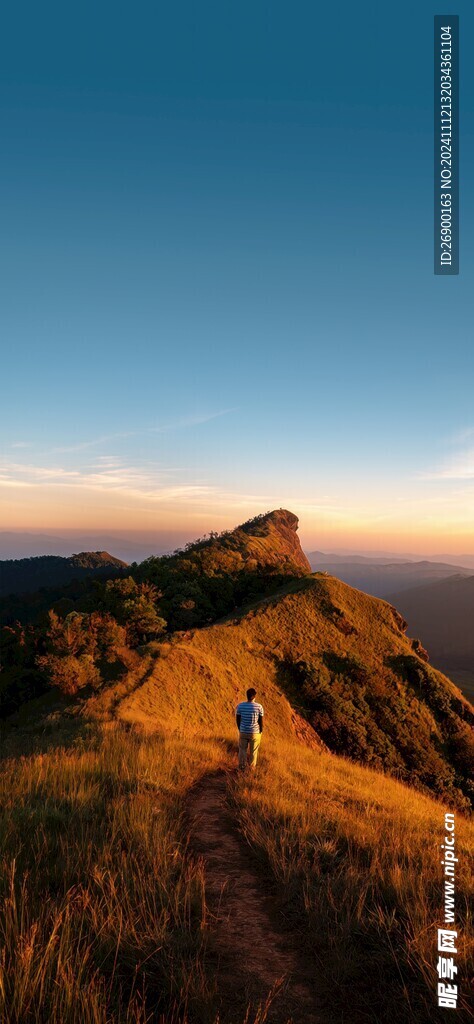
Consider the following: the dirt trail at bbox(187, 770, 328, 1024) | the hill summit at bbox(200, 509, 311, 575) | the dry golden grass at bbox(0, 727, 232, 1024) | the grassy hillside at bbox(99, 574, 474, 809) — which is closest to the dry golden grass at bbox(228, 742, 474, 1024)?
the dirt trail at bbox(187, 770, 328, 1024)

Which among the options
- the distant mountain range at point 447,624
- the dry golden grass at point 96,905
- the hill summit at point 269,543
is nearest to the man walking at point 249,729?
the dry golden grass at point 96,905

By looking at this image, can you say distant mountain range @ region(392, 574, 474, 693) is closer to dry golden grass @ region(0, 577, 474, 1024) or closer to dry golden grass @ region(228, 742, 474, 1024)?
dry golden grass @ region(0, 577, 474, 1024)

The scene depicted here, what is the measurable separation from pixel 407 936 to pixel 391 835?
2313mm

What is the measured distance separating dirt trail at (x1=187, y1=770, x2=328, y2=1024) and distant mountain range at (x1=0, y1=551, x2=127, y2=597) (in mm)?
102179

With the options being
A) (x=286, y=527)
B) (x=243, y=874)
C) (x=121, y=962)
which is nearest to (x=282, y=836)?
(x=243, y=874)

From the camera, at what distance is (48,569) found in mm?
116750

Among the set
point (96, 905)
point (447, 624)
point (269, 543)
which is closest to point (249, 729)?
point (96, 905)

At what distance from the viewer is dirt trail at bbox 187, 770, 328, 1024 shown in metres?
3.29

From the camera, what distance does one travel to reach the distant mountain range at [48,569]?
354ft

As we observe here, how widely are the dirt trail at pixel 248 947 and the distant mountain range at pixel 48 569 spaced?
10218 cm

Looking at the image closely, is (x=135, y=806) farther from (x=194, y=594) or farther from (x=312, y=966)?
(x=194, y=594)

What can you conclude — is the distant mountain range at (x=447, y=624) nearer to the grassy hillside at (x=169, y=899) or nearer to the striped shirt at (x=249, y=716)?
the striped shirt at (x=249, y=716)

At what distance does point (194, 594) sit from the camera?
31.3 meters

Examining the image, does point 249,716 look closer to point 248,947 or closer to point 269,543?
point 248,947
